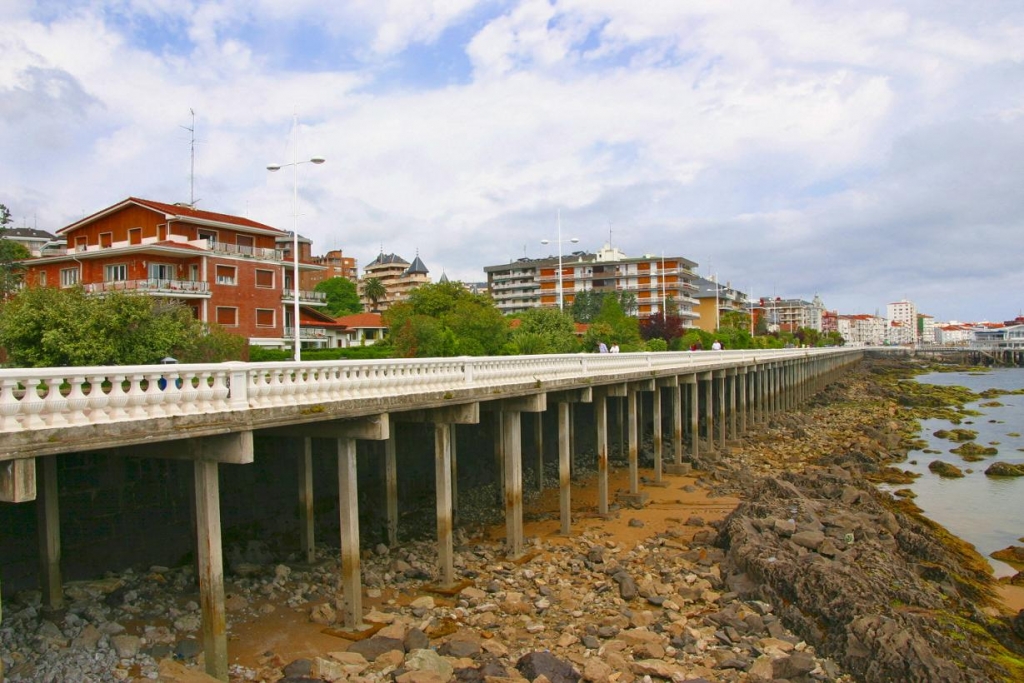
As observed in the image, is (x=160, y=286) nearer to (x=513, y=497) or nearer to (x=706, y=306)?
(x=513, y=497)

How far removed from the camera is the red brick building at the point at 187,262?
3997 cm

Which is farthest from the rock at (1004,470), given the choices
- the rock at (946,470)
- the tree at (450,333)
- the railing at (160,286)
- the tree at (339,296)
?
the tree at (339,296)

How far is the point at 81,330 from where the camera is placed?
20438mm

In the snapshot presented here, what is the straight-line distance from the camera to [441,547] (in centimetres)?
1534

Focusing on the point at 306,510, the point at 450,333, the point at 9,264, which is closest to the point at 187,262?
the point at 9,264

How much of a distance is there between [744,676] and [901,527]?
10404 millimetres

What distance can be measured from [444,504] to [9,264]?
96.2ft

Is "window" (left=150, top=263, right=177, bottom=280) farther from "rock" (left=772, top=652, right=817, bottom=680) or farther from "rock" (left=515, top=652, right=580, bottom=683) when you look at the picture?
"rock" (left=772, top=652, right=817, bottom=680)

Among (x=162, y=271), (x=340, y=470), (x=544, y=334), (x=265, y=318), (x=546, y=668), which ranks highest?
(x=162, y=271)

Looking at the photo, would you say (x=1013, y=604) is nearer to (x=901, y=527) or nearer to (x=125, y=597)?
(x=901, y=527)

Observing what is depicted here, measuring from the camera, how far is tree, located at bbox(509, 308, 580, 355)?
34969 mm

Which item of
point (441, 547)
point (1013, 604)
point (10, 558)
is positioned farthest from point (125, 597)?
point (1013, 604)

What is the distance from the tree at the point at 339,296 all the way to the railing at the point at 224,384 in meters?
84.6

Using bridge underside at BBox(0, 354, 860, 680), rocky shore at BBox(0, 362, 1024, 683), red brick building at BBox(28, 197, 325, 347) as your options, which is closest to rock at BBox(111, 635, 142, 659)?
rocky shore at BBox(0, 362, 1024, 683)
